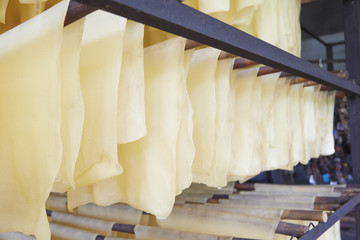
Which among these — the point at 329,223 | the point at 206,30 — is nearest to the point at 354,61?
the point at 329,223

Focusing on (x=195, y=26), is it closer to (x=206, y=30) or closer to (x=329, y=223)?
(x=206, y=30)

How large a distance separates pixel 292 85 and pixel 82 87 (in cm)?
78

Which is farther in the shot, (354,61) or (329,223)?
(354,61)

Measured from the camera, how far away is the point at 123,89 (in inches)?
21.9

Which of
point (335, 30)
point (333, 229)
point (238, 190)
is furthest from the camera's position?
point (335, 30)

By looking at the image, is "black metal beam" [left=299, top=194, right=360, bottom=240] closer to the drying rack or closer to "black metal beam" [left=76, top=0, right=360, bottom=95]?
the drying rack

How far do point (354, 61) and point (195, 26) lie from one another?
1.22 metres

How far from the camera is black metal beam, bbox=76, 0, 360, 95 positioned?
0.40 metres

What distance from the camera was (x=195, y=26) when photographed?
1.61ft

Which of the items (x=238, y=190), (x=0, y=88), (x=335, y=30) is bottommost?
(x=335, y=30)

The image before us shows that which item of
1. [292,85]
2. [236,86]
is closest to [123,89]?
[236,86]

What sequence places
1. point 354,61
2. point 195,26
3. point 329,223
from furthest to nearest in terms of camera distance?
point 354,61, point 329,223, point 195,26

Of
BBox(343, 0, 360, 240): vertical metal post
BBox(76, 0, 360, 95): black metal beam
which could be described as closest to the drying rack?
BBox(76, 0, 360, 95): black metal beam

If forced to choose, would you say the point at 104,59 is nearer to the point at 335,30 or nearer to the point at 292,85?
the point at 292,85
